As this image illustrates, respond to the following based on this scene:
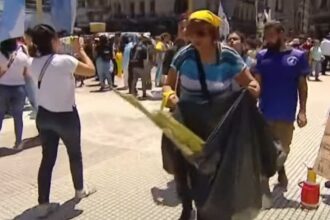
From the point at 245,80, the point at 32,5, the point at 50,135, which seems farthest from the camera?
the point at 32,5

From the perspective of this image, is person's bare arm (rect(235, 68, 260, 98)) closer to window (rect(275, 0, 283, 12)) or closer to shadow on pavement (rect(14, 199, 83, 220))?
shadow on pavement (rect(14, 199, 83, 220))

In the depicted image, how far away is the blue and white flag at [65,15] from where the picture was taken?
5961 mm

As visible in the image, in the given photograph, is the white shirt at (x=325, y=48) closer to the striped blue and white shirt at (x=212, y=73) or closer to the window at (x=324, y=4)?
the striped blue and white shirt at (x=212, y=73)

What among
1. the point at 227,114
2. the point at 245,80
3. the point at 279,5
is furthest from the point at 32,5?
the point at 279,5

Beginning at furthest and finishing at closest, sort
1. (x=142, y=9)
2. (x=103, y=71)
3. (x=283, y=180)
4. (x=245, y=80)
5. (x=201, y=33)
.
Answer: (x=142, y=9) < (x=103, y=71) < (x=283, y=180) < (x=245, y=80) < (x=201, y=33)

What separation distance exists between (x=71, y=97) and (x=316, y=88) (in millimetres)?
11805

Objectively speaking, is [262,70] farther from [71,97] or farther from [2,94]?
[2,94]

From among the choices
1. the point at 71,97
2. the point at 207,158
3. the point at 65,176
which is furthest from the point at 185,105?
the point at 65,176

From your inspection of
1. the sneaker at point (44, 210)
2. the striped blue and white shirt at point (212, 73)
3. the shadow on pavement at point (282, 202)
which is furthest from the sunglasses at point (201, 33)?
the sneaker at point (44, 210)

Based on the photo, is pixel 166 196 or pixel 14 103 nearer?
pixel 166 196

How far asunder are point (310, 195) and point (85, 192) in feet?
6.56

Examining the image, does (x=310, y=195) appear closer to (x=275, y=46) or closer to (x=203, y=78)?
(x=275, y=46)

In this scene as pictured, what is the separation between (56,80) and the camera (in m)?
4.24

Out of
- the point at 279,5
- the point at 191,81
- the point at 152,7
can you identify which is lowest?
the point at 152,7
